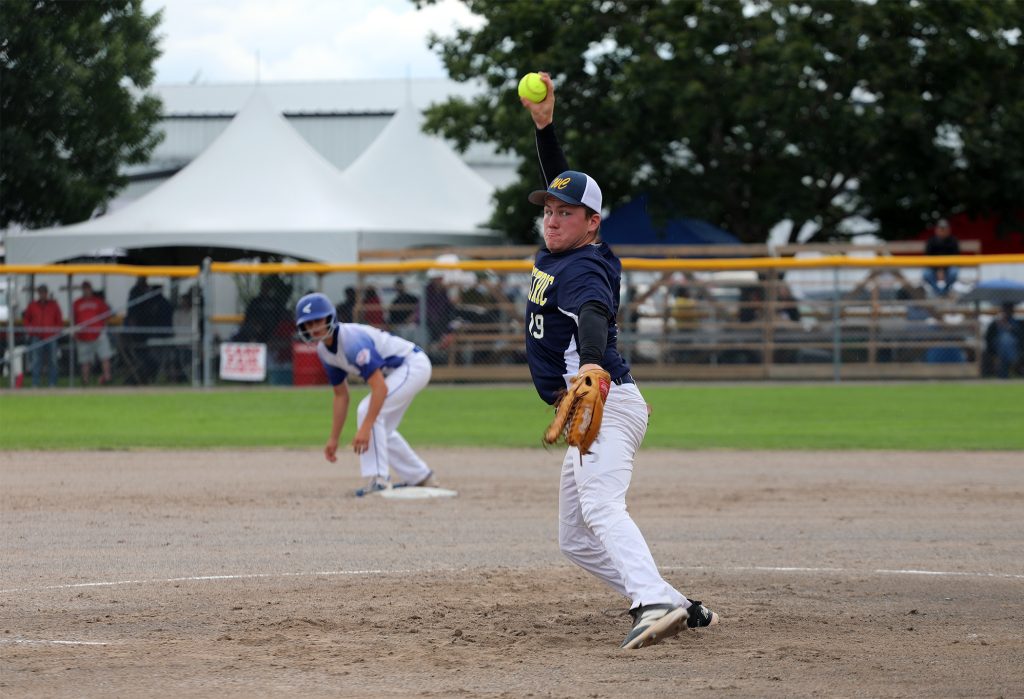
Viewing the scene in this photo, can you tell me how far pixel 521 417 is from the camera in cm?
1778

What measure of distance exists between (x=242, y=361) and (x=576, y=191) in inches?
635

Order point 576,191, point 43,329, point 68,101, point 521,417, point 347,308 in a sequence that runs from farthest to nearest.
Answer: point 347,308 → point 43,329 → point 68,101 → point 521,417 → point 576,191

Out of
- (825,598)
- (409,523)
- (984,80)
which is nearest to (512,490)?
(409,523)

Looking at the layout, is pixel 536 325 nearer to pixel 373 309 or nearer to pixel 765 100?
pixel 373 309

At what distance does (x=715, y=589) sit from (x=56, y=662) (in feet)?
10.8

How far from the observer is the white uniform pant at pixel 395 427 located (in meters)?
10.5

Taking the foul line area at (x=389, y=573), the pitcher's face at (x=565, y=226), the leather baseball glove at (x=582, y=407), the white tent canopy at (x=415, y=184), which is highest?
the white tent canopy at (x=415, y=184)

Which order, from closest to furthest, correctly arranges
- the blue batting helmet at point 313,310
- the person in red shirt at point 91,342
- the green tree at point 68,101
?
1. the blue batting helmet at point 313,310
2. the green tree at point 68,101
3. the person in red shirt at point 91,342

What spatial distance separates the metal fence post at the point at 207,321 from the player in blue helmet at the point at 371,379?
10596mm

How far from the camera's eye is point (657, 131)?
26.5 metres

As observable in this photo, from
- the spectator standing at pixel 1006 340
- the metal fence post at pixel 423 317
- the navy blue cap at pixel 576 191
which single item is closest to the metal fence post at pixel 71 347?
the metal fence post at pixel 423 317

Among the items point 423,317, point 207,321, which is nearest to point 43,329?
point 207,321

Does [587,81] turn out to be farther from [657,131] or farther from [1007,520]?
[1007,520]

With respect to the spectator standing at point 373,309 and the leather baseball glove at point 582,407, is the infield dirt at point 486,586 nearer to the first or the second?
the leather baseball glove at point 582,407
